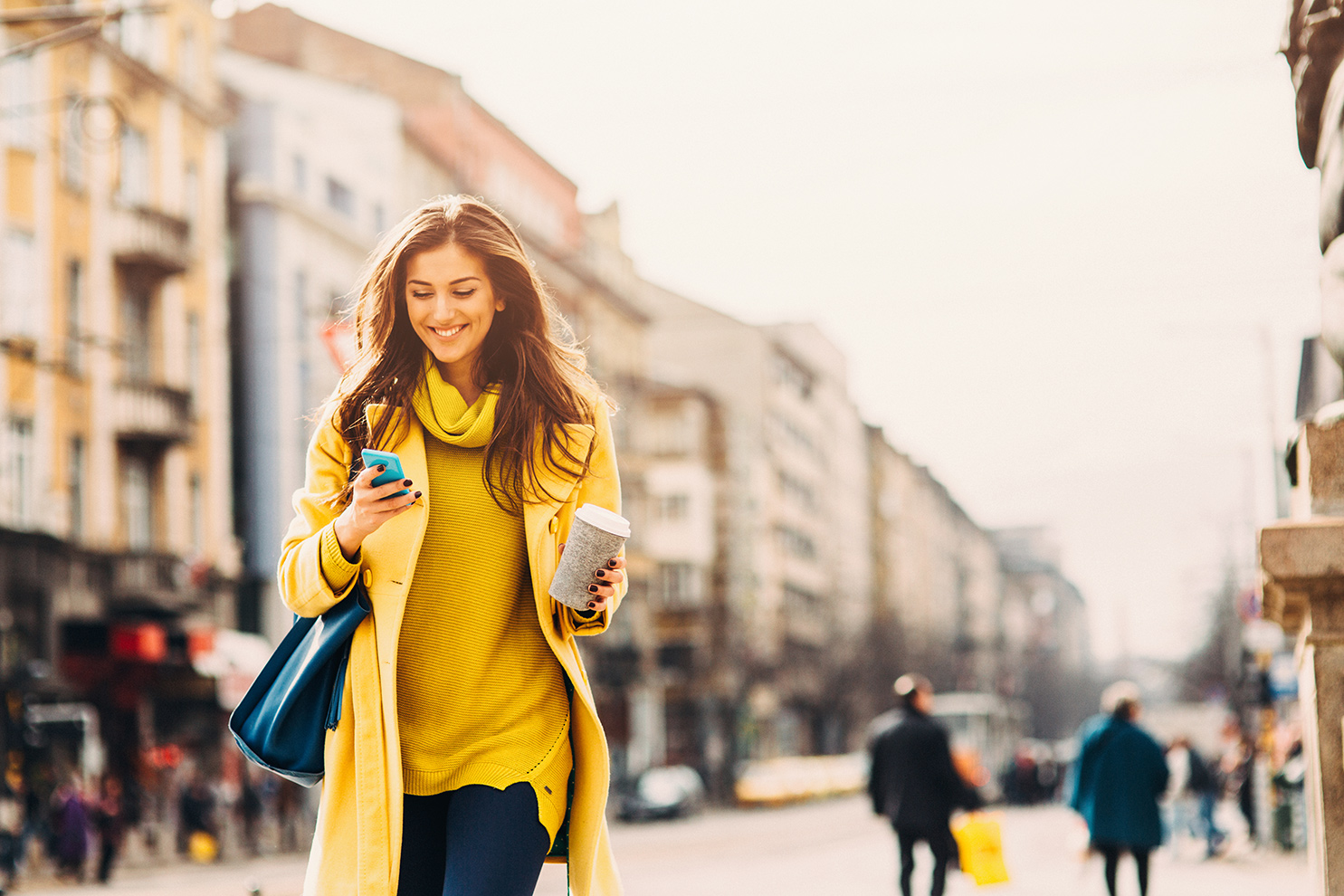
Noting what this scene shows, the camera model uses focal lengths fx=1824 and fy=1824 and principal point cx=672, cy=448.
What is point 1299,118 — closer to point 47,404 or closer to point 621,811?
point 47,404

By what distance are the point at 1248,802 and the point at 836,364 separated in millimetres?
76562

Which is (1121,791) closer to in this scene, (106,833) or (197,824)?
(106,833)

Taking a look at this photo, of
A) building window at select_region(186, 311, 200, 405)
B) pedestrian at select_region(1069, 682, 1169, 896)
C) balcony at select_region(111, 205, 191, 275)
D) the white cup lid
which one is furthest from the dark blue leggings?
building window at select_region(186, 311, 200, 405)

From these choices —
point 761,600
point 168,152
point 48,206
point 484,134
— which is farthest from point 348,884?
point 761,600

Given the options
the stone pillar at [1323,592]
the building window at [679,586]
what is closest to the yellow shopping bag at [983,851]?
the stone pillar at [1323,592]

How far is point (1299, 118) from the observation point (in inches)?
214

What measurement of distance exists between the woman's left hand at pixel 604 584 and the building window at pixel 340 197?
4273 cm

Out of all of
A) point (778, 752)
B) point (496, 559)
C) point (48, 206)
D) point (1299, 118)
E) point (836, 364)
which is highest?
point (836, 364)

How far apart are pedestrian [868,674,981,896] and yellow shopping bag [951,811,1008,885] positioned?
798 mm

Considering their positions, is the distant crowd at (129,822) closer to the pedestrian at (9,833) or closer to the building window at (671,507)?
the pedestrian at (9,833)

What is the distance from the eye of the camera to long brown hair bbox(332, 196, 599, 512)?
329 cm

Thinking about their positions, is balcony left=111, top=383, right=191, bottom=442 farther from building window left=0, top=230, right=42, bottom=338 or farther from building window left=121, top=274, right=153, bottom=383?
building window left=0, top=230, right=42, bottom=338

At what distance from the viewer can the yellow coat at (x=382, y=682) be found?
121 inches

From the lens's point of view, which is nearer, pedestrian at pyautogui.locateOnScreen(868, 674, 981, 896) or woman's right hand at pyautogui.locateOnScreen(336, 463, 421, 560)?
woman's right hand at pyautogui.locateOnScreen(336, 463, 421, 560)
